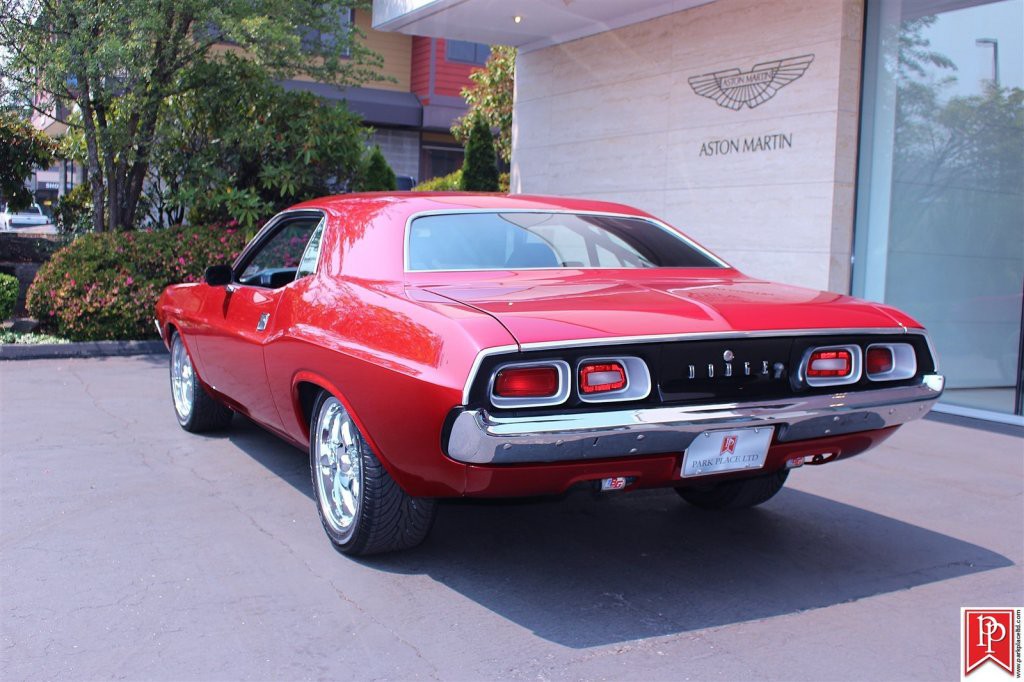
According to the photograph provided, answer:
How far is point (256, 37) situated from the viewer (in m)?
11.0

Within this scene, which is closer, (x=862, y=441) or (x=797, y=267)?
(x=862, y=441)

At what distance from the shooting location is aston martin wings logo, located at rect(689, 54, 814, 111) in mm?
9578

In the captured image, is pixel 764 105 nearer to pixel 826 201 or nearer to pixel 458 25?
pixel 826 201

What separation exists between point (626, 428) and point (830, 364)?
1047mm

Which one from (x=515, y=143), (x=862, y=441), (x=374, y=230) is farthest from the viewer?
(x=515, y=143)

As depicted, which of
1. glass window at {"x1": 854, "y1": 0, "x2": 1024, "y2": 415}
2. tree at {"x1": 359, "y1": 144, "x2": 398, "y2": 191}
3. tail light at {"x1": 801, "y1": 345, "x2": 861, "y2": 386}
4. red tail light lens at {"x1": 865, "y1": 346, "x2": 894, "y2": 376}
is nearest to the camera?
tail light at {"x1": 801, "y1": 345, "x2": 861, "y2": 386}

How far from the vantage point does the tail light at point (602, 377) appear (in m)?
3.49

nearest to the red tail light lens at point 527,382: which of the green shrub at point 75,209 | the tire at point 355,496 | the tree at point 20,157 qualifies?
the tire at point 355,496

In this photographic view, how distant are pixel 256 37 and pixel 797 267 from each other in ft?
20.8

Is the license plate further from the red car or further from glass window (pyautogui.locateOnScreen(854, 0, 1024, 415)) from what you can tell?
glass window (pyautogui.locateOnScreen(854, 0, 1024, 415))

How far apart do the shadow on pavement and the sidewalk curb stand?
606 centimetres

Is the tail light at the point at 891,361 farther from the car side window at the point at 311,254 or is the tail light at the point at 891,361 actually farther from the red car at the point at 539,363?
the car side window at the point at 311,254

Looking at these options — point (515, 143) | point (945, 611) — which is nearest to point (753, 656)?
point (945, 611)

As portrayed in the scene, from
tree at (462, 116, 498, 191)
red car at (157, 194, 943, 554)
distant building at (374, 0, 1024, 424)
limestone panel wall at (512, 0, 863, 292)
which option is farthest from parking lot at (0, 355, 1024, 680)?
tree at (462, 116, 498, 191)
